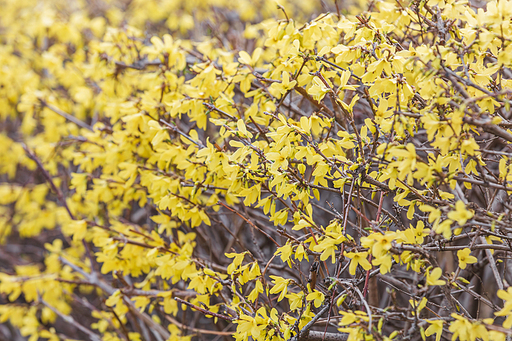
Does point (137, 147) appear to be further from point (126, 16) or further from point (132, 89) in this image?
point (126, 16)

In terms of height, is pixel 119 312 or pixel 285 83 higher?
pixel 285 83

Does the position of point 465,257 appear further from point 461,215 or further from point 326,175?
point 326,175

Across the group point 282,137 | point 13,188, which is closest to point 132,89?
point 13,188

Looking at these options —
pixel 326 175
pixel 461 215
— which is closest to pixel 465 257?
pixel 461 215

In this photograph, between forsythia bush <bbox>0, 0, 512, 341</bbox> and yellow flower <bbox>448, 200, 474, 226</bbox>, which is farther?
forsythia bush <bbox>0, 0, 512, 341</bbox>

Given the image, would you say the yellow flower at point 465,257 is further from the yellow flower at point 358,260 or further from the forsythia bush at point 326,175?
the yellow flower at point 358,260

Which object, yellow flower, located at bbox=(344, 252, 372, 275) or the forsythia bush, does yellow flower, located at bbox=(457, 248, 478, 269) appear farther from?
yellow flower, located at bbox=(344, 252, 372, 275)

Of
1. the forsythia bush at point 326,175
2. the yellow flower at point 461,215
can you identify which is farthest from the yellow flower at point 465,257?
the yellow flower at point 461,215

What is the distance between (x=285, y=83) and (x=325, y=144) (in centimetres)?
36

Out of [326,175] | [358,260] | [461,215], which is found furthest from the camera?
[326,175]

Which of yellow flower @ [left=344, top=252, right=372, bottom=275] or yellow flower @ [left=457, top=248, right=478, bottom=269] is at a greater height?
yellow flower @ [left=457, top=248, right=478, bottom=269]

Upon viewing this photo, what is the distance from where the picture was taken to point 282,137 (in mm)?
1478

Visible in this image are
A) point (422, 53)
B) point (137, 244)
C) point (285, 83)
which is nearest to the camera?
point (422, 53)

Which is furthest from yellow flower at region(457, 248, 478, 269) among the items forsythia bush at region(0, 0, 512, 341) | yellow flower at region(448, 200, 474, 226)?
yellow flower at region(448, 200, 474, 226)
